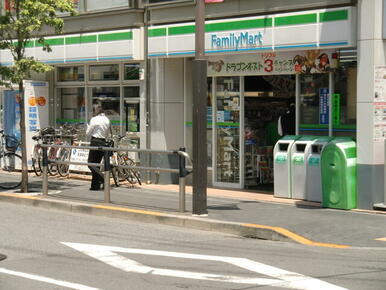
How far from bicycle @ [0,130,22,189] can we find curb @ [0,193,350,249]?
2.71m

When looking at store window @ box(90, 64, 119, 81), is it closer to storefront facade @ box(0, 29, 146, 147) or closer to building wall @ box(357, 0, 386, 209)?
storefront facade @ box(0, 29, 146, 147)

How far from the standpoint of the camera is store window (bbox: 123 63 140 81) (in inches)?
653

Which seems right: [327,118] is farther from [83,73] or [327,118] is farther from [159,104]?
[83,73]

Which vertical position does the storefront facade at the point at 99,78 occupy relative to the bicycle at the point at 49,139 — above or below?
above

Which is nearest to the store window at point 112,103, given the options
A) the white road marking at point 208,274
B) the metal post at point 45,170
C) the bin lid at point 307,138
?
the metal post at point 45,170

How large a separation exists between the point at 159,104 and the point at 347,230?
680 centimetres

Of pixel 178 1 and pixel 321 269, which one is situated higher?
pixel 178 1

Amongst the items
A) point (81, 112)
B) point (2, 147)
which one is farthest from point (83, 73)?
point (2, 147)

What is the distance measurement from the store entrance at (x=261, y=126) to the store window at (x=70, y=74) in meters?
5.52

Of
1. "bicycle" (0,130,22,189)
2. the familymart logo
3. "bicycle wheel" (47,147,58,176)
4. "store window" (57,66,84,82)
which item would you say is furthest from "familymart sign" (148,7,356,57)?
"bicycle" (0,130,22,189)

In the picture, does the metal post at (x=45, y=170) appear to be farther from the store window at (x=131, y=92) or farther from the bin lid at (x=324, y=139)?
the bin lid at (x=324, y=139)


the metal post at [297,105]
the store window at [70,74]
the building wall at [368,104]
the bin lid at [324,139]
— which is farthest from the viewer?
the store window at [70,74]

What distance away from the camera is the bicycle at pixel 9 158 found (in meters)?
16.5

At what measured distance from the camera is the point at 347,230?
10078 millimetres
